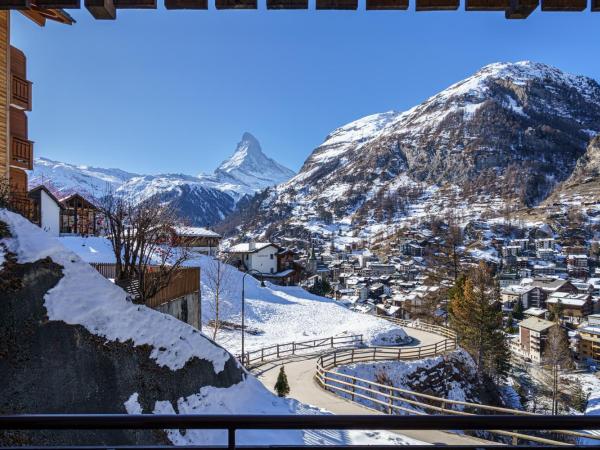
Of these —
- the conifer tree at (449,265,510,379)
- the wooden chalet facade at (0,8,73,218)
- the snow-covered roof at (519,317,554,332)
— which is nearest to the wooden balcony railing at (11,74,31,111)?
the wooden chalet facade at (0,8,73,218)

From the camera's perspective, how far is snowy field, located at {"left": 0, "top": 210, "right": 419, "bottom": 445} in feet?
26.1

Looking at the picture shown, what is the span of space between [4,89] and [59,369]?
11.8 meters

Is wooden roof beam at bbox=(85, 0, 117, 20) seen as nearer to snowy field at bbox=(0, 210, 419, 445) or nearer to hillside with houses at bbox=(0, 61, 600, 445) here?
hillside with houses at bbox=(0, 61, 600, 445)

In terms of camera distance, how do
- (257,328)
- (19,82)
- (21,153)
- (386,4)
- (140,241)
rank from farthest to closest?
(257,328) < (21,153) < (19,82) < (140,241) < (386,4)

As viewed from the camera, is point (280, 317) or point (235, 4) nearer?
point (235, 4)

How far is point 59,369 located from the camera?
6953mm

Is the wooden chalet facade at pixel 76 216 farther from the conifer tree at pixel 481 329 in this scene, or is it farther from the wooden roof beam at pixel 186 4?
the wooden roof beam at pixel 186 4

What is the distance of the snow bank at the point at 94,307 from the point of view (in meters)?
7.87

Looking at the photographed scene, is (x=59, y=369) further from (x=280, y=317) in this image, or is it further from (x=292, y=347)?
(x=280, y=317)

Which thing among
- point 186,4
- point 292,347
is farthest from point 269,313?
point 186,4

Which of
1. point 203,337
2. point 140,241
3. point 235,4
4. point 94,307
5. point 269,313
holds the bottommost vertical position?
point 269,313

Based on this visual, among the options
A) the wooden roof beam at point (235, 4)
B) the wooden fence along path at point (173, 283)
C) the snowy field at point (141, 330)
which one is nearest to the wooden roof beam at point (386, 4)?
the wooden roof beam at point (235, 4)

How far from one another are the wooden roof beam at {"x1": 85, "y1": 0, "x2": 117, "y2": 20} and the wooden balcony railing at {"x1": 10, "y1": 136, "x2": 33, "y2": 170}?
16444 millimetres

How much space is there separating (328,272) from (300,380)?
343 ft
